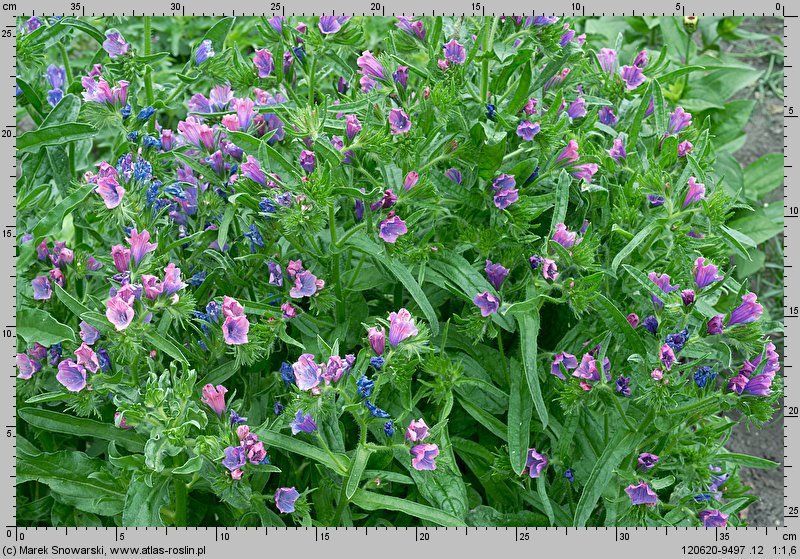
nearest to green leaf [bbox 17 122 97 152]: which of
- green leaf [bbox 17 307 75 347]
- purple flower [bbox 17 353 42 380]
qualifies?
green leaf [bbox 17 307 75 347]

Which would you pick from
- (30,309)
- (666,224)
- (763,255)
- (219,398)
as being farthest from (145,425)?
(763,255)

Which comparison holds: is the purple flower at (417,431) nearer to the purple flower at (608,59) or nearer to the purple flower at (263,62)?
the purple flower at (263,62)

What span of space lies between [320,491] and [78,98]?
1.28m

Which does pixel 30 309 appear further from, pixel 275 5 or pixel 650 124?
pixel 650 124

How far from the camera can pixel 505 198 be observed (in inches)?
92.7

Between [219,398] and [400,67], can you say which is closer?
[219,398]

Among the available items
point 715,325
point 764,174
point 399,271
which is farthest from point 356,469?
point 764,174

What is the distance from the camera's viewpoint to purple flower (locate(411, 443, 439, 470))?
215 centimetres

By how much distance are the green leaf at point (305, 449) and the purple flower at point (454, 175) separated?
80cm

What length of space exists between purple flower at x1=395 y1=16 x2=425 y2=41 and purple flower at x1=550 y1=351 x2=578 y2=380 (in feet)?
3.06

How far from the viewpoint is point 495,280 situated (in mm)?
2369

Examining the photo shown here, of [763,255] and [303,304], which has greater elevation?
[763,255]

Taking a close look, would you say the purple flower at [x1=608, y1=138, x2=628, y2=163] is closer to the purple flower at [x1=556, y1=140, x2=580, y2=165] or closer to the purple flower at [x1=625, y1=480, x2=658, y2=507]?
the purple flower at [x1=556, y1=140, x2=580, y2=165]

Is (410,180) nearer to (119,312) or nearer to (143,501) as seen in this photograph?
(119,312)
